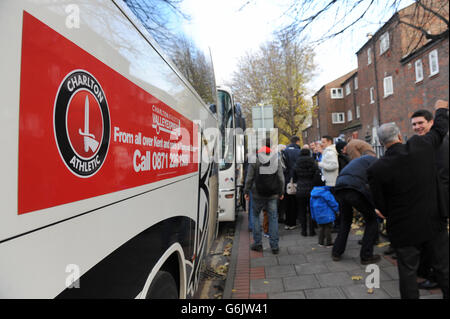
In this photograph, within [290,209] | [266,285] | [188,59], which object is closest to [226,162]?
[290,209]

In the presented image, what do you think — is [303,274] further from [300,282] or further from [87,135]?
[87,135]

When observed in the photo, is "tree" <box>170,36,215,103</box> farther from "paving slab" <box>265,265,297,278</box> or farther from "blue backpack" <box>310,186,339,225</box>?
"blue backpack" <box>310,186,339,225</box>

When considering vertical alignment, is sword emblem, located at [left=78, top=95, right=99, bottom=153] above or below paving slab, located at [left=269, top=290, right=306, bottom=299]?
above

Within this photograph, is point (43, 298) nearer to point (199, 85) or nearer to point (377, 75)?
point (377, 75)

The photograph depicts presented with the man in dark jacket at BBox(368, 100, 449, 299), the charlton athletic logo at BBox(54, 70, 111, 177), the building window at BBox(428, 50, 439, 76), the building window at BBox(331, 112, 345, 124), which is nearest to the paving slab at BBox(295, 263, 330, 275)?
the man in dark jacket at BBox(368, 100, 449, 299)

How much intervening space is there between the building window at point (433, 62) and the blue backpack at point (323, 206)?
4.19 metres

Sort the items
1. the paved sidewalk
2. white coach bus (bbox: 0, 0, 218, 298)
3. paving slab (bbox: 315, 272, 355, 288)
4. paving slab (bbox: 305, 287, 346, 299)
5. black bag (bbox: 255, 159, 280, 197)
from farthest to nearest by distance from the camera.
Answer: black bag (bbox: 255, 159, 280, 197) < paving slab (bbox: 315, 272, 355, 288) < the paved sidewalk < paving slab (bbox: 305, 287, 346, 299) < white coach bus (bbox: 0, 0, 218, 298)

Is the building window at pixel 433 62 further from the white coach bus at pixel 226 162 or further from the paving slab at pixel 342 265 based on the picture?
the white coach bus at pixel 226 162

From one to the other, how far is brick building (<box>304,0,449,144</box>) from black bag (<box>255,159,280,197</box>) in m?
2.32

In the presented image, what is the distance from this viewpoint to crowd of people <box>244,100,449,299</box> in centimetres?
157

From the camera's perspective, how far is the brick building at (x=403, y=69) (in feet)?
3.70

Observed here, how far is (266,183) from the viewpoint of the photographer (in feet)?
16.8

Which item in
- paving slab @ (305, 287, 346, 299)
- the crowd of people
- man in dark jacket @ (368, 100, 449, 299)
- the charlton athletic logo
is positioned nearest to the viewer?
the charlton athletic logo

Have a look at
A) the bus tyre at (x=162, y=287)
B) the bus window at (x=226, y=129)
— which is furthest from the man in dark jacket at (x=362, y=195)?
the bus window at (x=226, y=129)
